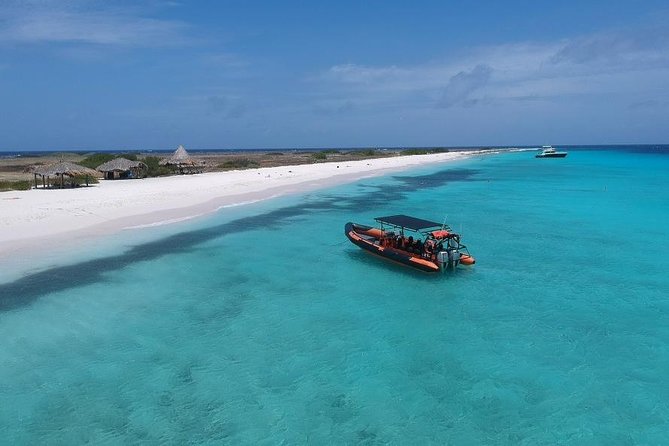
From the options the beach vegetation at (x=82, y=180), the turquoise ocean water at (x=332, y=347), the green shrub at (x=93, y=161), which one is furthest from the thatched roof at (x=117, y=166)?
the turquoise ocean water at (x=332, y=347)

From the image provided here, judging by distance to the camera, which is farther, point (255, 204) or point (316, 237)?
point (255, 204)

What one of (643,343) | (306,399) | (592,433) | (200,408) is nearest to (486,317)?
(643,343)

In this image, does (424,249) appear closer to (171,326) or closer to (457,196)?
(171,326)

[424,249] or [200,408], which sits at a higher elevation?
[424,249]

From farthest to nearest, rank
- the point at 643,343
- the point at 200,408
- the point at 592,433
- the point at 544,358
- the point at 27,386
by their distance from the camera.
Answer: the point at 643,343
the point at 544,358
the point at 27,386
the point at 200,408
the point at 592,433

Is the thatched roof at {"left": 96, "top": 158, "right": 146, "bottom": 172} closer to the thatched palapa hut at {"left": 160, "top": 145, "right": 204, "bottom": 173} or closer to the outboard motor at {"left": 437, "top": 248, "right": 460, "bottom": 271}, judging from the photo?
the thatched palapa hut at {"left": 160, "top": 145, "right": 204, "bottom": 173}

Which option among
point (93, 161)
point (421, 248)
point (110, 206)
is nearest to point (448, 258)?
point (421, 248)

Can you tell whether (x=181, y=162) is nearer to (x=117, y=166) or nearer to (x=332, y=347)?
(x=117, y=166)
